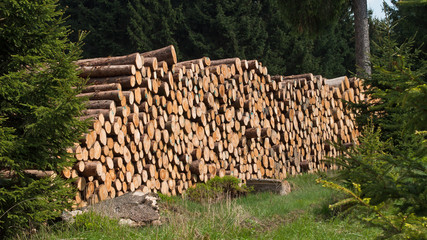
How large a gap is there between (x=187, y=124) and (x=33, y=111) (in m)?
3.96

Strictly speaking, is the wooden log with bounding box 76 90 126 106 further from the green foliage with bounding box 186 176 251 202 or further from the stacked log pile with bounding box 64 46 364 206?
the green foliage with bounding box 186 176 251 202

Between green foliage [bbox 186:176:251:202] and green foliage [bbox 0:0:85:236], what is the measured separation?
315cm

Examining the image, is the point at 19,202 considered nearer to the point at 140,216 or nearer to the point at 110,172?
the point at 140,216

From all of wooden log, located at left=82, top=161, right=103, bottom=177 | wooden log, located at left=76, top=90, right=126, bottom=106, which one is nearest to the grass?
wooden log, located at left=82, top=161, right=103, bottom=177

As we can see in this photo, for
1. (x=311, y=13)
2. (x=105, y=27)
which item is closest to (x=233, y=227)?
(x=311, y=13)

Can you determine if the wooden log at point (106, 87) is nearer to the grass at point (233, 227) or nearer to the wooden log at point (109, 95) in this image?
the wooden log at point (109, 95)

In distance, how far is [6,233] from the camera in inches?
173

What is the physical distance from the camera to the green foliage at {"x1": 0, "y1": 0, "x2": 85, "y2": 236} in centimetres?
429

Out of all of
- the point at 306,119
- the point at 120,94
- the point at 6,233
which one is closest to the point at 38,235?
the point at 6,233

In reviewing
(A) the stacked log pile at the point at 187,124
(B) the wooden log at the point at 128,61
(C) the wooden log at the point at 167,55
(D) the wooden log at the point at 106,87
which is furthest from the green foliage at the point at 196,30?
(D) the wooden log at the point at 106,87

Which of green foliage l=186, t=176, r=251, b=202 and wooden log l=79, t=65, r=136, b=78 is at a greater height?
wooden log l=79, t=65, r=136, b=78

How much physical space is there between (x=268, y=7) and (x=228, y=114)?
1337 centimetres

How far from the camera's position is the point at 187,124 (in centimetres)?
815

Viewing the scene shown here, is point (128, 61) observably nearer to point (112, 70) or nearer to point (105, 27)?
point (112, 70)
